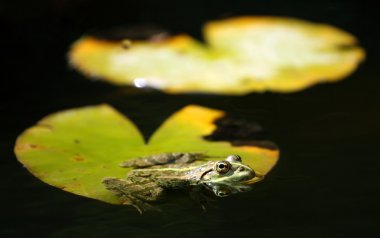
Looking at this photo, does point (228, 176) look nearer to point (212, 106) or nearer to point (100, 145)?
point (100, 145)

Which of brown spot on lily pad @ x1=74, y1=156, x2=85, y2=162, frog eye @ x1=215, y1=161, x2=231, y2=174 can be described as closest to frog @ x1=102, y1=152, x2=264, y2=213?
frog eye @ x1=215, y1=161, x2=231, y2=174

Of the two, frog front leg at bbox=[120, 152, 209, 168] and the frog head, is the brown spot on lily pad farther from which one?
the frog head

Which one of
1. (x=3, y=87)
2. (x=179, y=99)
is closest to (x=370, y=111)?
(x=179, y=99)

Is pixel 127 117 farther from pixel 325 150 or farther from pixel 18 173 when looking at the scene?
pixel 325 150

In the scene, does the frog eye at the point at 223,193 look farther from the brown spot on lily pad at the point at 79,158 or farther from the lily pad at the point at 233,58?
the lily pad at the point at 233,58

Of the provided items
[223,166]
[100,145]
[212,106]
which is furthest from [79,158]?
[212,106]

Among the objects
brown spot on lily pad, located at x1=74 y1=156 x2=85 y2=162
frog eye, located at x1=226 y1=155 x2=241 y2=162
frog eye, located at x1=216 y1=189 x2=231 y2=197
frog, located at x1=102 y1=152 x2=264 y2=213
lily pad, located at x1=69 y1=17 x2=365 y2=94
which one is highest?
lily pad, located at x1=69 y1=17 x2=365 y2=94

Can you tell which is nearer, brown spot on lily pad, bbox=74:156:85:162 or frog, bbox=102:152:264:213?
frog, bbox=102:152:264:213

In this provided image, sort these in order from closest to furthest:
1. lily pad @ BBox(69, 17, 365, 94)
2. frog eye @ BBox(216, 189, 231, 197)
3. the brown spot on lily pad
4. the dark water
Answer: the dark water → frog eye @ BBox(216, 189, 231, 197) → the brown spot on lily pad → lily pad @ BBox(69, 17, 365, 94)
